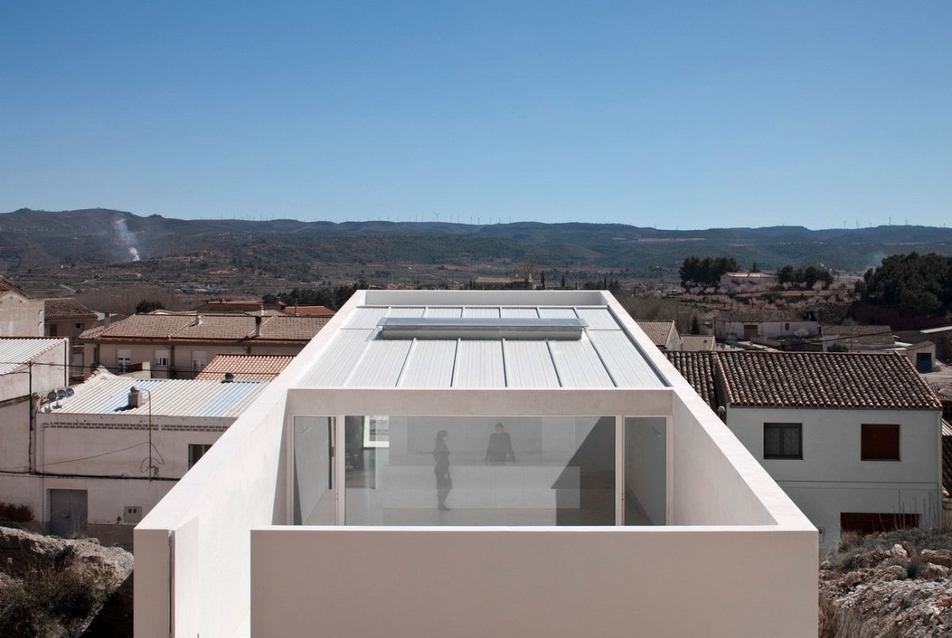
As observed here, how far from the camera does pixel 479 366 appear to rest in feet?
31.0

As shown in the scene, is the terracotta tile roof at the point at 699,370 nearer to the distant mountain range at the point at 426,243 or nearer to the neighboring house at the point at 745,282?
the neighboring house at the point at 745,282

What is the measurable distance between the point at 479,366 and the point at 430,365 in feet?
1.74

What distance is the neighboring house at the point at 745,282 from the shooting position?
8156 cm

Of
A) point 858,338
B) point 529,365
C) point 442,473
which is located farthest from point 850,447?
point 858,338

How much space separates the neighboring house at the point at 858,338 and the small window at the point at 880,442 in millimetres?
21119

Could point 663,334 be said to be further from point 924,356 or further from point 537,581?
point 537,581

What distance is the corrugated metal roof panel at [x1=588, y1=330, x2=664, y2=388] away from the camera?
28.7ft

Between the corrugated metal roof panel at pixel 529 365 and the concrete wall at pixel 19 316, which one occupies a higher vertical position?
the corrugated metal roof panel at pixel 529 365

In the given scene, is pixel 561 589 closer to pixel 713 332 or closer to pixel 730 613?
pixel 730 613

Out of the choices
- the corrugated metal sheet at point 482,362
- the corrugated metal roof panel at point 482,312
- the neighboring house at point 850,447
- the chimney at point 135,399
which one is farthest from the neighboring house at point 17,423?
the neighboring house at point 850,447

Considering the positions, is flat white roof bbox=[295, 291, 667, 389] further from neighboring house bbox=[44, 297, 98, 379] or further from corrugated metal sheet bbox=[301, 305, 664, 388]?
neighboring house bbox=[44, 297, 98, 379]

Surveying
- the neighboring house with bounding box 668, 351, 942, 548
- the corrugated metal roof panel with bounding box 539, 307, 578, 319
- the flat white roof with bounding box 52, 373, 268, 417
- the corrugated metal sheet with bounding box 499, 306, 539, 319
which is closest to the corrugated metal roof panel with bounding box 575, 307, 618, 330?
the corrugated metal roof panel with bounding box 539, 307, 578, 319

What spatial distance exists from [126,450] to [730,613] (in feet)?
62.7

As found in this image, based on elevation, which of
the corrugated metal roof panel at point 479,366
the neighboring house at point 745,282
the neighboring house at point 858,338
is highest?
the neighboring house at point 745,282
